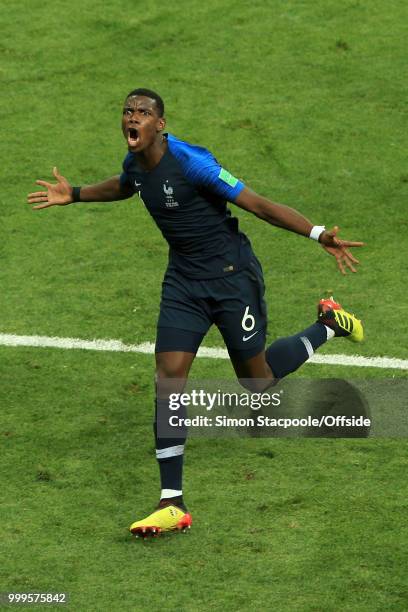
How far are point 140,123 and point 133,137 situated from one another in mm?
94

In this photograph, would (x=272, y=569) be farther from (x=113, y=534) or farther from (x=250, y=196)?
(x=250, y=196)

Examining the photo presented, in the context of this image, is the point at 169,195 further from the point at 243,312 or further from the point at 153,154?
the point at 243,312

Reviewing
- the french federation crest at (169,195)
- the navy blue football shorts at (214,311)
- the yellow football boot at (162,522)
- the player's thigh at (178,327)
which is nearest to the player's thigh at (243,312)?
the navy blue football shorts at (214,311)

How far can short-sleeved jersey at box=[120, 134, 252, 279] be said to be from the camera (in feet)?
28.7

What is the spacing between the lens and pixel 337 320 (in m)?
10.2

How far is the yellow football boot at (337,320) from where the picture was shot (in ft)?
33.5

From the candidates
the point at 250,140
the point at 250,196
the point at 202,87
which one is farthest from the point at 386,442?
the point at 202,87

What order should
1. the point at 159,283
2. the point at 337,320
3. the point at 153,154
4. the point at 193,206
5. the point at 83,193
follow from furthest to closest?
the point at 159,283 → the point at 337,320 → the point at 83,193 → the point at 193,206 → the point at 153,154

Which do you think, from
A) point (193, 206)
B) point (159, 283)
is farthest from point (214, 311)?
point (159, 283)

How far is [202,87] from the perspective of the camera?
1481cm

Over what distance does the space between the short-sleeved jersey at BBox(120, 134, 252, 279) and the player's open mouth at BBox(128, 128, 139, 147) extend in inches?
8.6

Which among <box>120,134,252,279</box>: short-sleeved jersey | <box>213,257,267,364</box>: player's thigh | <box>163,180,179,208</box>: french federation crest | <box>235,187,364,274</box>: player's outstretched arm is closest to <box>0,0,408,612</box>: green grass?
<box>213,257,267,364</box>: player's thigh

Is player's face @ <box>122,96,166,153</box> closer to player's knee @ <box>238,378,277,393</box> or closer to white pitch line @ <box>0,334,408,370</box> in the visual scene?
player's knee @ <box>238,378,277,393</box>

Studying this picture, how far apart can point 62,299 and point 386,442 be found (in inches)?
130
